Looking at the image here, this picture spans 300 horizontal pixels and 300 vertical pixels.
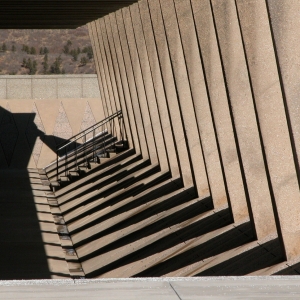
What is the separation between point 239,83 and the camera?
1040 cm

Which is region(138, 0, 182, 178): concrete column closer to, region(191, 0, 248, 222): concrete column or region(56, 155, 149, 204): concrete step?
region(56, 155, 149, 204): concrete step

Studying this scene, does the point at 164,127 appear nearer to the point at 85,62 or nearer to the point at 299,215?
the point at 299,215

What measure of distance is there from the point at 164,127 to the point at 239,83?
712 cm

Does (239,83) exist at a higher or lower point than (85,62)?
lower

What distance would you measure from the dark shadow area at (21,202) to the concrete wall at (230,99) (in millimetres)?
3447

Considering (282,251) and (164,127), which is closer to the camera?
(282,251)

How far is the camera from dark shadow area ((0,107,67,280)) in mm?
14891

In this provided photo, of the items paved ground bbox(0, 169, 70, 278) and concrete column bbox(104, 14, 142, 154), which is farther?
concrete column bbox(104, 14, 142, 154)

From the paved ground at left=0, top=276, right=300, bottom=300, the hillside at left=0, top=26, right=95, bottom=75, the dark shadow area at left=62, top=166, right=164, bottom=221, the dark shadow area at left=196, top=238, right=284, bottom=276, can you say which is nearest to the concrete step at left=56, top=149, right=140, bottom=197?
the dark shadow area at left=62, top=166, right=164, bottom=221

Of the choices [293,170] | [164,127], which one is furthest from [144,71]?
[293,170]

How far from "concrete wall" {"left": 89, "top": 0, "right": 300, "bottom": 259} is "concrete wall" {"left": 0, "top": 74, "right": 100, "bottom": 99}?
47.0 feet

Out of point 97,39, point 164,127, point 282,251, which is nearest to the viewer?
point 282,251

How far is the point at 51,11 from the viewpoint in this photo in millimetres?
18734

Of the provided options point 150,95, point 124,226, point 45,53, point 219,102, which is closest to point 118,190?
point 150,95
